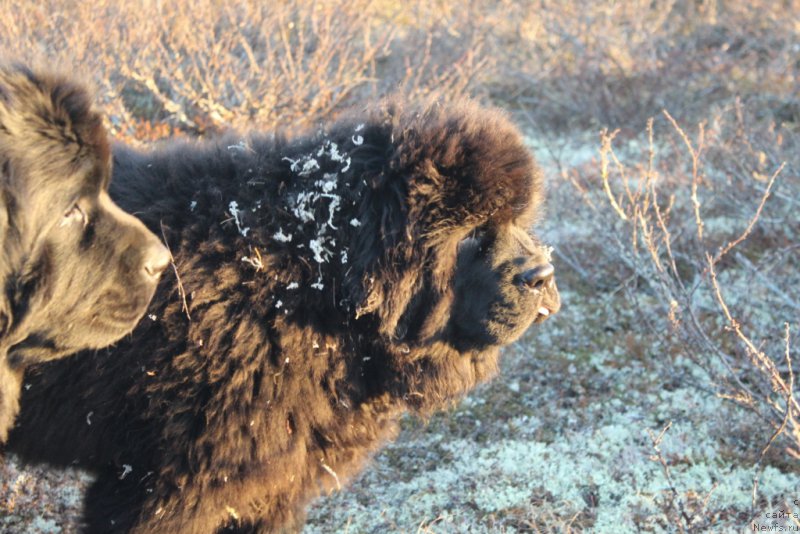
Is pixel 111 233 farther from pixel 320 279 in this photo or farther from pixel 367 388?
pixel 367 388

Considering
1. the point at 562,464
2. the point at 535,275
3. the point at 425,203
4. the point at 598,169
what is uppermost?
the point at 425,203

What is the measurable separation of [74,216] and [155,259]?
331mm

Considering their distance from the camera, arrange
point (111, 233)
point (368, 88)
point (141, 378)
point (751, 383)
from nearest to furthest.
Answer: point (111, 233)
point (141, 378)
point (751, 383)
point (368, 88)

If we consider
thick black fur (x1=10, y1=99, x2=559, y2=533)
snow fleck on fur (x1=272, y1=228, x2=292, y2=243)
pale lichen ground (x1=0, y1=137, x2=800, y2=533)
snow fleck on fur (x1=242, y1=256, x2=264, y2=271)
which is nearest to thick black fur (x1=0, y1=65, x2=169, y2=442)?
thick black fur (x1=10, y1=99, x2=559, y2=533)

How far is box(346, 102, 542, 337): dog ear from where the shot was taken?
3.32m

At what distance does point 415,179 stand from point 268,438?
1228mm

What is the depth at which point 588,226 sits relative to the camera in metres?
7.55

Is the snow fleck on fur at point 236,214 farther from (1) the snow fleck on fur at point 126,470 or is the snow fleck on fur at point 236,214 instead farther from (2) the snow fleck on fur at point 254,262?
(1) the snow fleck on fur at point 126,470

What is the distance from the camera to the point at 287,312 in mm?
3303

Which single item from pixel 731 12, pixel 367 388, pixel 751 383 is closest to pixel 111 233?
pixel 367 388

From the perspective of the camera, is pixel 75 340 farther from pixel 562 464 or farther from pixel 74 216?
pixel 562 464

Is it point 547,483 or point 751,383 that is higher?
point 751,383

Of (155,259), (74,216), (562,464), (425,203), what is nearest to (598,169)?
(562,464)

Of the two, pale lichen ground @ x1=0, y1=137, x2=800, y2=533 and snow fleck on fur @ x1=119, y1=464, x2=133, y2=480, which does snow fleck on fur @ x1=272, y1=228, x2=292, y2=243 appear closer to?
snow fleck on fur @ x1=119, y1=464, x2=133, y2=480
